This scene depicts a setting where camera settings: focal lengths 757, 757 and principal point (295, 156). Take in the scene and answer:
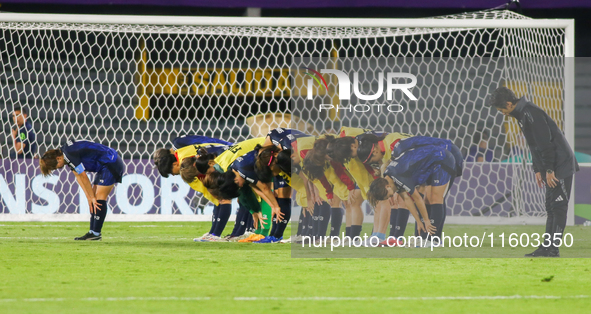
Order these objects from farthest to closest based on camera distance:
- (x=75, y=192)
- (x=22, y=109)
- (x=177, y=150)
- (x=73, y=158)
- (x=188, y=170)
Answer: (x=22, y=109), (x=75, y=192), (x=177, y=150), (x=73, y=158), (x=188, y=170)

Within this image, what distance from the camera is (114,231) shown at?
341 inches

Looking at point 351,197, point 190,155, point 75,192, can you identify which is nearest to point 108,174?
point 190,155

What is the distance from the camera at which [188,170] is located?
6.96 meters

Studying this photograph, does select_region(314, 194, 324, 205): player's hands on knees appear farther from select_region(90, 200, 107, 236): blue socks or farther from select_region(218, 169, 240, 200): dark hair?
select_region(90, 200, 107, 236): blue socks

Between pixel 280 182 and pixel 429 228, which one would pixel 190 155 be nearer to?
pixel 280 182

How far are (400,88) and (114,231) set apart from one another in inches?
180

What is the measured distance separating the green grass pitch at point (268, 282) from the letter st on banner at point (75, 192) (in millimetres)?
3407

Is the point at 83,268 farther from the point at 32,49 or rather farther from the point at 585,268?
the point at 32,49

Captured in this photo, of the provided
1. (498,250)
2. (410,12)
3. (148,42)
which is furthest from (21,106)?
(498,250)

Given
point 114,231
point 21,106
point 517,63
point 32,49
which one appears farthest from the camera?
point 32,49

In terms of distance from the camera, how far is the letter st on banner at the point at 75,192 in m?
9.85

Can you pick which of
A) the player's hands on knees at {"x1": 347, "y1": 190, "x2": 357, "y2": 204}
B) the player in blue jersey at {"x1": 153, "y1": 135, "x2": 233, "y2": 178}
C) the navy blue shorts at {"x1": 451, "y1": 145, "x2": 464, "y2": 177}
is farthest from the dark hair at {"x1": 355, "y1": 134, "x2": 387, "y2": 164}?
the player in blue jersey at {"x1": 153, "y1": 135, "x2": 233, "y2": 178}

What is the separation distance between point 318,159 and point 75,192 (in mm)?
5692

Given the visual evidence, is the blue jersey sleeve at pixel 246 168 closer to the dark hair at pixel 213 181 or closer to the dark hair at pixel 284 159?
the dark hair at pixel 213 181
